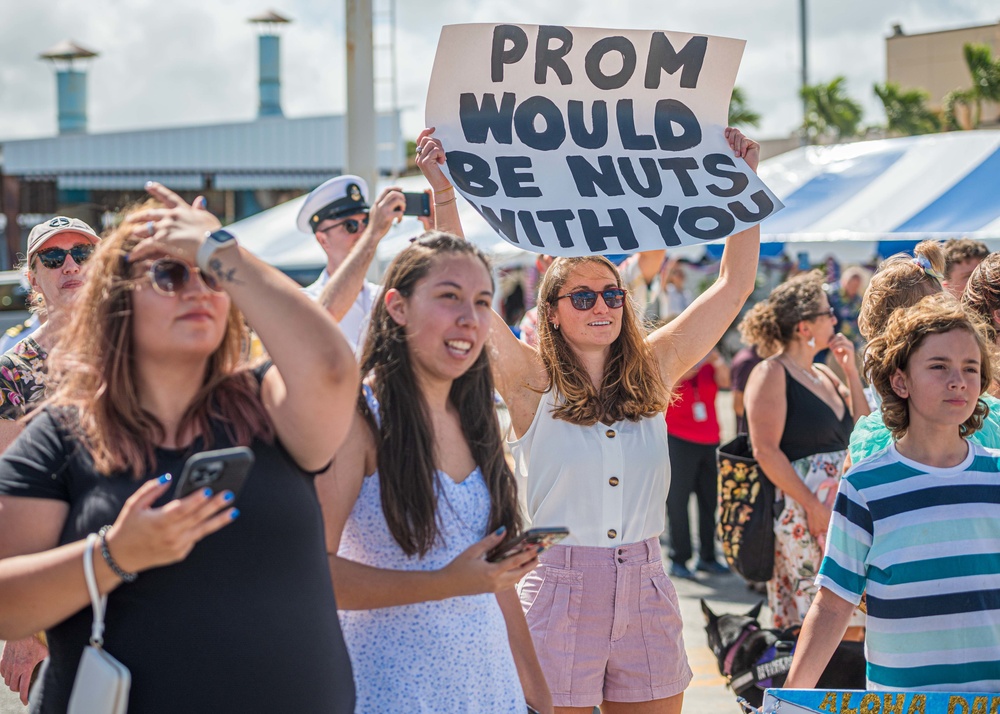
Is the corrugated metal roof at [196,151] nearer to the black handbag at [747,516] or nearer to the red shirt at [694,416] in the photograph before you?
the red shirt at [694,416]

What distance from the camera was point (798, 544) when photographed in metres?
4.79

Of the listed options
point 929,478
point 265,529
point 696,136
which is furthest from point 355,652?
point 696,136

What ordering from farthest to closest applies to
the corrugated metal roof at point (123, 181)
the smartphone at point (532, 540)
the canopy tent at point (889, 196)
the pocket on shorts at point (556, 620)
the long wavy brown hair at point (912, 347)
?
the corrugated metal roof at point (123, 181)
the canopy tent at point (889, 196)
the pocket on shorts at point (556, 620)
the long wavy brown hair at point (912, 347)
the smartphone at point (532, 540)

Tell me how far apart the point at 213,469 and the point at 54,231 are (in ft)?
8.19

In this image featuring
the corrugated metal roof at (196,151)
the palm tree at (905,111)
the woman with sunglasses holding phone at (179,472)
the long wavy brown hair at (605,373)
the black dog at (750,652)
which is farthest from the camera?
the palm tree at (905,111)

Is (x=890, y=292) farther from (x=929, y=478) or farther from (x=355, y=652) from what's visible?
(x=355, y=652)

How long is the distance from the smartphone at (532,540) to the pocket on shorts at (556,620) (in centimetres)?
98

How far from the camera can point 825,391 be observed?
4988 millimetres

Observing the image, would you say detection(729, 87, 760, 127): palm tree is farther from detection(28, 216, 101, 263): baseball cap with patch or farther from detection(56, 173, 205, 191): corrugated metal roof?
detection(28, 216, 101, 263): baseball cap with patch

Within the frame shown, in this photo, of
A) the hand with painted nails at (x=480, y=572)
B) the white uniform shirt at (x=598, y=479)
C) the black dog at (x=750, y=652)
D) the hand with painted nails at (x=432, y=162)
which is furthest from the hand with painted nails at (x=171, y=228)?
the black dog at (x=750, y=652)

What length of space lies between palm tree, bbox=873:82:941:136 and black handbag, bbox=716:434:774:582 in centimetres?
3271

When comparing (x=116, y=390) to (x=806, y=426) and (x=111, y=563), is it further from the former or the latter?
(x=806, y=426)

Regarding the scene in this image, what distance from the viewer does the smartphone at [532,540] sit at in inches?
83.7

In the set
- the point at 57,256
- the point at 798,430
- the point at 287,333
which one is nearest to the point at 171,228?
the point at 287,333
